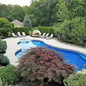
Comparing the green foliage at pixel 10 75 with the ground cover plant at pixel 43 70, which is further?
the green foliage at pixel 10 75

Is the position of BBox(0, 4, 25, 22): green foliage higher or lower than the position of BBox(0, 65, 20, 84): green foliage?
higher

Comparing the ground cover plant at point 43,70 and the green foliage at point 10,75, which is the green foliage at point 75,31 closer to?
the ground cover plant at point 43,70

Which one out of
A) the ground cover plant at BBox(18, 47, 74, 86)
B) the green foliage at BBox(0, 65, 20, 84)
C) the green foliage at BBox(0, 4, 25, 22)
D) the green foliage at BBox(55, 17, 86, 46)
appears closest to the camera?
the ground cover plant at BBox(18, 47, 74, 86)

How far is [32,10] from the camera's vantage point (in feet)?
101

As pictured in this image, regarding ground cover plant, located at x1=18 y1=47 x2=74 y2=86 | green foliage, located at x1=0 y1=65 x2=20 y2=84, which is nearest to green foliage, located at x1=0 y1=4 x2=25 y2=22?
green foliage, located at x1=0 y1=65 x2=20 y2=84

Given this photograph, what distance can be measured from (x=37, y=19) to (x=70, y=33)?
22.0 meters

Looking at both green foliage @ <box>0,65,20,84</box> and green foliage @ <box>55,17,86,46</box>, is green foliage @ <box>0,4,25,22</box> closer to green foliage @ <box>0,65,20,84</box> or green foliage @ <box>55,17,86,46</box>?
green foliage @ <box>55,17,86,46</box>

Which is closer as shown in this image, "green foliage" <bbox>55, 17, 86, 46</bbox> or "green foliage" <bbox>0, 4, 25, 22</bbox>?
"green foliage" <bbox>55, 17, 86, 46</bbox>

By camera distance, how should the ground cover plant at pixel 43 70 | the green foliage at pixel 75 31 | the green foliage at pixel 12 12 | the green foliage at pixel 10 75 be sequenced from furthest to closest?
the green foliage at pixel 12 12
the green foliage at pixel 75 31
the green foliage at pixel 10 75
the ground cover plant at pixel 43 70

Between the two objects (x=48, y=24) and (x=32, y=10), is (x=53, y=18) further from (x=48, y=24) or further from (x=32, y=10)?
(x=32, y=10)

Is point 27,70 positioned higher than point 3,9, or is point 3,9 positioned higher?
point 3,9

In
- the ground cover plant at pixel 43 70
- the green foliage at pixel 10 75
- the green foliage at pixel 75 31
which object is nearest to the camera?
the ground cover plant at pixel 43 70

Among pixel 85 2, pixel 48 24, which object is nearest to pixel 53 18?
pixel 48 24

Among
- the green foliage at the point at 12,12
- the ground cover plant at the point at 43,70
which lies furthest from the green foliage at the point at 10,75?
the green foliage at the point at 12,12
